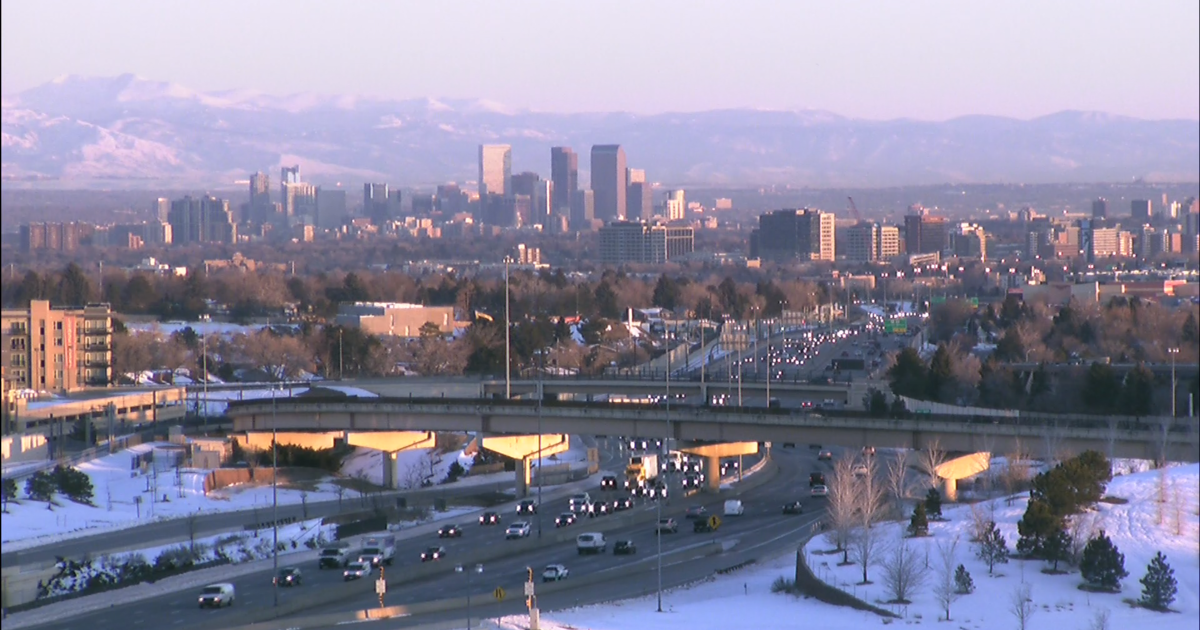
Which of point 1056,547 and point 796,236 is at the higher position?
point 796,236

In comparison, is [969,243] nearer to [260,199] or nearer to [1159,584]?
[260,199]

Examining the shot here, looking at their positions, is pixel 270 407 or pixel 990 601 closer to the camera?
pixel 990 601

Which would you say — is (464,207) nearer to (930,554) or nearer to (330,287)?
(330,287)

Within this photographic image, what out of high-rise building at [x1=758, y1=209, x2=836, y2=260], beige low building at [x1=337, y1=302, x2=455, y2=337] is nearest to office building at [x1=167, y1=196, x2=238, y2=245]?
beige low building at [x1=337, y1=302, x2=455, y2=337]

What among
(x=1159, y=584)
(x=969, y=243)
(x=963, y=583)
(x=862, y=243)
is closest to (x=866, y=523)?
(x=963, y=583)

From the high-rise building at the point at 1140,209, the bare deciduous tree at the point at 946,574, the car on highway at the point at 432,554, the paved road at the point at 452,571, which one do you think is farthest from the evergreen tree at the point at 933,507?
the high-rise building at the point at 1140,209

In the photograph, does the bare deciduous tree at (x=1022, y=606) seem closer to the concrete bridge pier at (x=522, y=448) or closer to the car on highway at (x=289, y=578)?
the car on highway at (x=289, y=578)

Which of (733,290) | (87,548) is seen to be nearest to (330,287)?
(733,290)
